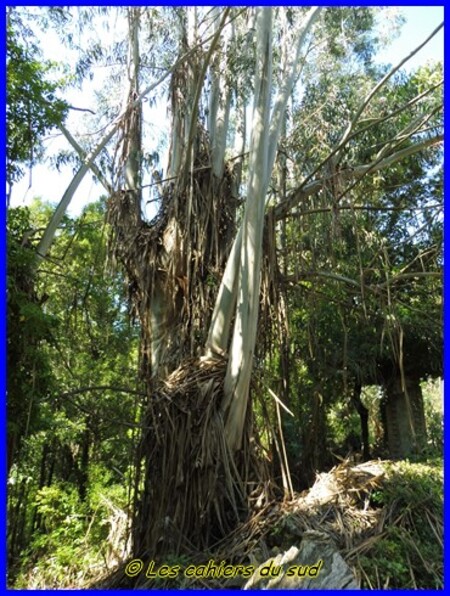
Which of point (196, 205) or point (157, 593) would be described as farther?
point (196, 205)

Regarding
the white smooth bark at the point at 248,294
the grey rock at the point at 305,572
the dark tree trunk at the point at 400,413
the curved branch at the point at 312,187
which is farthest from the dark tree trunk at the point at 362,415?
the grey rock at the point at 305,572

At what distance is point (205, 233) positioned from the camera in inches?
257

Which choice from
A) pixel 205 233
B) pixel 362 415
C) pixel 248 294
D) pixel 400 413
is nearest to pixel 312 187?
pixel 205 233

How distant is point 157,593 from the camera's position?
14.4ft

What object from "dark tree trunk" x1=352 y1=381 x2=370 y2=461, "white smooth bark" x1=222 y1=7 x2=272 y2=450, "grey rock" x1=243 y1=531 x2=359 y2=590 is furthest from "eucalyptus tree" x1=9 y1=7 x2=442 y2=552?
"dark tree trunk" x1=352 y1=381 x2=370 y2=461

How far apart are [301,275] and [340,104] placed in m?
4.15

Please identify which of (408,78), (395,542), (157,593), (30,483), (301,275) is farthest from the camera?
(30,483)

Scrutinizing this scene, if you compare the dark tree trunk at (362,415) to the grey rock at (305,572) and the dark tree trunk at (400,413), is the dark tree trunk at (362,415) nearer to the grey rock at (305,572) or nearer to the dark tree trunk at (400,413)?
the dark tree trunk at (400,413)

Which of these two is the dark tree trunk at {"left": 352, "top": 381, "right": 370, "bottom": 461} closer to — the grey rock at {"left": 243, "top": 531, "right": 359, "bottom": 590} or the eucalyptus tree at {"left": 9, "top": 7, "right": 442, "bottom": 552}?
the eucalyptus tree at {"left": 9, "top": 7, "right": 442, "bottom": 552}

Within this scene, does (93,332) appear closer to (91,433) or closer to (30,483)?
(91,433)

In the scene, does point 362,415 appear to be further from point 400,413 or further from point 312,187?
point 312,187

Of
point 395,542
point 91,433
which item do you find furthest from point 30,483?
point 395,542

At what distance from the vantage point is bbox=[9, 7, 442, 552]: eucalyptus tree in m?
5.37

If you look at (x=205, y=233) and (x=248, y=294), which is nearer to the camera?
(x=248, y=294)
